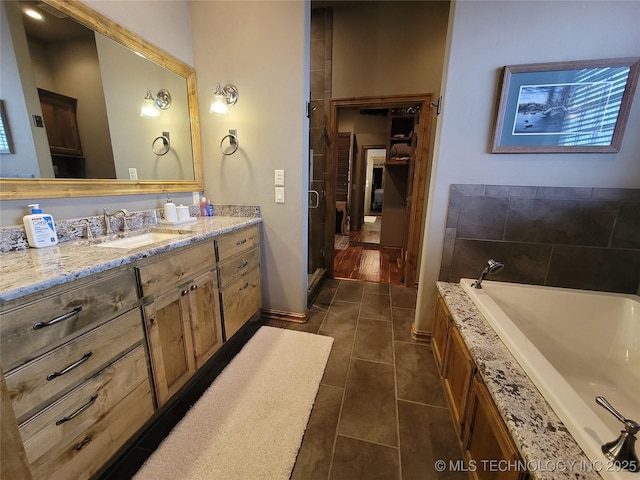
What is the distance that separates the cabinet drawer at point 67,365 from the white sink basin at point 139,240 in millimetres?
544

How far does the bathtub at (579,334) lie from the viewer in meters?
1.27

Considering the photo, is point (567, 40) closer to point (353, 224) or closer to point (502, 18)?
point (502, 18)

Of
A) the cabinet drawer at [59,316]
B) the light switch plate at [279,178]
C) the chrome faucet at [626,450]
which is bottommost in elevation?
the chrome faucet at [626,450]

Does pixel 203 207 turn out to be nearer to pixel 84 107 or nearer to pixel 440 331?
pixel 84 107

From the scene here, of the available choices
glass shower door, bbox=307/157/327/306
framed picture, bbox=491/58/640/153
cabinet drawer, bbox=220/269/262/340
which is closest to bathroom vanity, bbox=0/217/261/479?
cabinet drawer, bbox=220/269/262/340

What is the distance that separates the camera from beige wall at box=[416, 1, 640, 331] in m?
1.46

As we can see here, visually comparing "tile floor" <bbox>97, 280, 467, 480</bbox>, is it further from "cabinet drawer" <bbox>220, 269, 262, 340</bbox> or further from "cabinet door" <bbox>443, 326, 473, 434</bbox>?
"cabinet drawer" <bbox>220, 269, 262, 340</bbox>

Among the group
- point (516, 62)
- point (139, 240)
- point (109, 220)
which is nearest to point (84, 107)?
point (109, 220)

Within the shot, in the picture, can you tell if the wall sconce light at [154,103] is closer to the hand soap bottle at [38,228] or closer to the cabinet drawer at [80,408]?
the hand soap bottle at [38,228]

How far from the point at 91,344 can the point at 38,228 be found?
705 mm

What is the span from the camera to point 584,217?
162 centimetres

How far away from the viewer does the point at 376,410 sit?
143cm

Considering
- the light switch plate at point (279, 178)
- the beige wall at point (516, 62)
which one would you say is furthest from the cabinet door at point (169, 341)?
the beige wall at point (516, 62)

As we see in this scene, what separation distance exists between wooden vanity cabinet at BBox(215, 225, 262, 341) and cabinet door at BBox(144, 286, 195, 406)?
33cm
